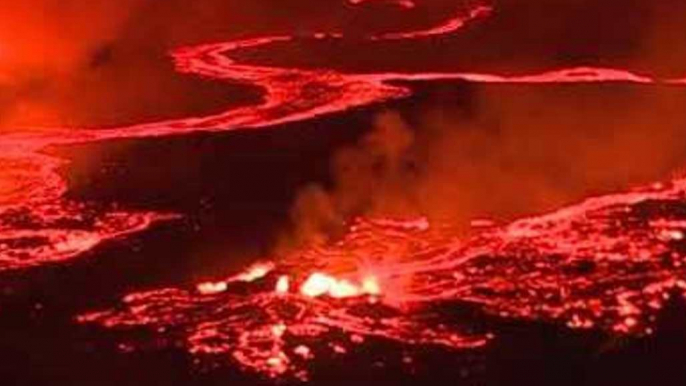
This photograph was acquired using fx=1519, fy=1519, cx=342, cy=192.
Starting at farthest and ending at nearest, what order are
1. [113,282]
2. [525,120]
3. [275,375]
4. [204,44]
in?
[204,44] → [525,120] → [113,282] → [275,375]

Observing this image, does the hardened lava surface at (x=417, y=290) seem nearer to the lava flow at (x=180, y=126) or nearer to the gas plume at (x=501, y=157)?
the gas plume at (x=501, y=157)

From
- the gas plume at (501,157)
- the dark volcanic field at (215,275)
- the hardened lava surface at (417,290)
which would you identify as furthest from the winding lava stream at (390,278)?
the gas plume at (501,157)

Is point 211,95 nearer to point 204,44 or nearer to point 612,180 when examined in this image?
point 204,44

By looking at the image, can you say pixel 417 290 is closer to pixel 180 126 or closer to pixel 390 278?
pixel 390 278

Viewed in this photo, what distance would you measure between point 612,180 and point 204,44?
21.9 feet

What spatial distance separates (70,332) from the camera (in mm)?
8930

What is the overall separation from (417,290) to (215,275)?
53.8 inches

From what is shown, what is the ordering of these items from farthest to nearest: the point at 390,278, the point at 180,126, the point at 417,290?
the point at 180,126 < the point at 390,278 < the point at 417,290

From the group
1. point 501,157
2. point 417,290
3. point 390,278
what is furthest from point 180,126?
point 417,290

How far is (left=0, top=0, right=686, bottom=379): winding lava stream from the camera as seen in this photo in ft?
28.4

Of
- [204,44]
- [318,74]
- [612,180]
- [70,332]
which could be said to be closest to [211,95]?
[318,74]

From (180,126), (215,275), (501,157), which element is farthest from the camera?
(180,126)

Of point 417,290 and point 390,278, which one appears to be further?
point 390,278

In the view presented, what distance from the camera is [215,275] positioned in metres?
9.69
